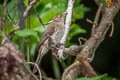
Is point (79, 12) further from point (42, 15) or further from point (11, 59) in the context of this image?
point (11, 59)

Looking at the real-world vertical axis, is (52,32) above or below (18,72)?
below

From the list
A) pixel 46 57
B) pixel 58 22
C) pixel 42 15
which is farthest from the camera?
pixel 46 57

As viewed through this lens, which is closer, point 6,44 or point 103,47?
point 6,44

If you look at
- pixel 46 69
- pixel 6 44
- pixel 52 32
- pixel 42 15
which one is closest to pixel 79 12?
pixel 42 15

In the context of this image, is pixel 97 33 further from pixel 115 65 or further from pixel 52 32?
pixel 115 65

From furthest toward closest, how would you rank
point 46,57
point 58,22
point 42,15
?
1. point 46,57
2. point 42,15
3. point 58,22

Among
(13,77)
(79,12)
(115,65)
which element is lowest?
(115,65)

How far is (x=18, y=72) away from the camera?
4.04 feet

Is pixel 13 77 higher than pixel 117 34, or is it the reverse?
pixel 13 77

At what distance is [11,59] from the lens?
1216mm

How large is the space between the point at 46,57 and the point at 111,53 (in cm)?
91

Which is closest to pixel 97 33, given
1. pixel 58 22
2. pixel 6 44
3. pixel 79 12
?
pixel 58 22

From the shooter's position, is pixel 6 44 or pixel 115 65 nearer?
pixel 6 44

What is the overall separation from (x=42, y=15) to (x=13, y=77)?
210 centimetres
